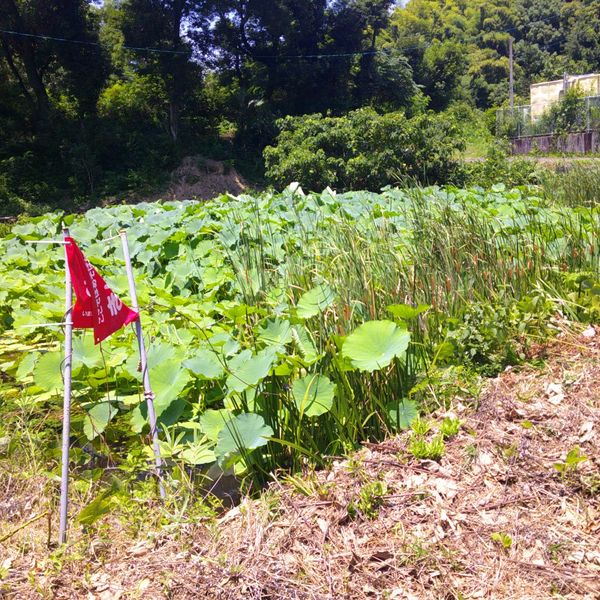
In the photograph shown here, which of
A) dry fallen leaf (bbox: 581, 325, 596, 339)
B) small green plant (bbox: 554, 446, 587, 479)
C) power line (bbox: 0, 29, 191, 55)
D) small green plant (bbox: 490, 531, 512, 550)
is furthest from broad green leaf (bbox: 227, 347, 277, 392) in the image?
power line (bbox: 0, 29, 191, 55)

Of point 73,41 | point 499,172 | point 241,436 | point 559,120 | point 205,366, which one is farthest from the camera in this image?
point 559,120

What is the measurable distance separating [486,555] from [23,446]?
1.80m

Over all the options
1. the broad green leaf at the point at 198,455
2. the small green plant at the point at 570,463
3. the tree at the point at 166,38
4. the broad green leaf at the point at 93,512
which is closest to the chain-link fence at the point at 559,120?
the tree at the point at 166,38

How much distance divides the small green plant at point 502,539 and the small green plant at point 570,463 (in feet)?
1.08

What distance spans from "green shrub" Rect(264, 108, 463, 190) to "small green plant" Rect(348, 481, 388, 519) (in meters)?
12.5

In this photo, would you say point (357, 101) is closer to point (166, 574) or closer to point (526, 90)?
point (166, 574)

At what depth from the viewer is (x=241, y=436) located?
2.03 m

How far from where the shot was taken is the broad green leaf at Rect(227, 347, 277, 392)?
2123mm

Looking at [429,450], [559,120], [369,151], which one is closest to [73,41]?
[369,151]

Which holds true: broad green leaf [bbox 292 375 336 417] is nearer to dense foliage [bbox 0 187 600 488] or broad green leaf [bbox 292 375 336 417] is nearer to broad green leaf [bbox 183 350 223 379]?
dense foliage [bbox 0 187 600 488]

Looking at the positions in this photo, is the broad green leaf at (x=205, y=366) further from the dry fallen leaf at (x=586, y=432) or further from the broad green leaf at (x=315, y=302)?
the dry fallen leaf at (x=586, y=432)

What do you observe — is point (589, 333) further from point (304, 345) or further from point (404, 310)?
point (304, 345)

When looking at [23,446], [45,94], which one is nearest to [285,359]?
[23,446]

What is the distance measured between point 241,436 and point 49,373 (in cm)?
99
